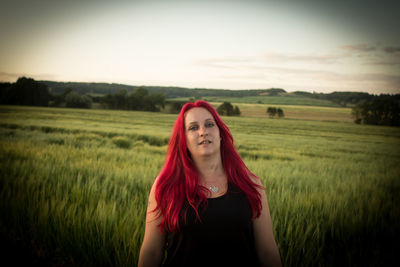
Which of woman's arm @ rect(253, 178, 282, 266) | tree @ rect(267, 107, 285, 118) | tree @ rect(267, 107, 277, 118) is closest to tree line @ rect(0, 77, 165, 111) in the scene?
tree @ rect(267, 107, 277, 118)

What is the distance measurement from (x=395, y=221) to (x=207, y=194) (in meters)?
2.73

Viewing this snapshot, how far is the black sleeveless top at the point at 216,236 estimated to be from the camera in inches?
52.0

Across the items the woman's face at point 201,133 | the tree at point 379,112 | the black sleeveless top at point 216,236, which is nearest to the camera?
the black sleeveless top at point 216,236

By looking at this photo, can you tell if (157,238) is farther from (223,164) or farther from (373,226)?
(373,226)

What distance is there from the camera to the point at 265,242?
1.45 metres

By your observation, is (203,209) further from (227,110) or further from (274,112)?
(274,112)

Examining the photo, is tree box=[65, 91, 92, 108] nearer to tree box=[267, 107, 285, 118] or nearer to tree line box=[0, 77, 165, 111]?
tree line box=[0, 77, 165, 111]

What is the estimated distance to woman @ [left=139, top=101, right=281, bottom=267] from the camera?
1.33 m

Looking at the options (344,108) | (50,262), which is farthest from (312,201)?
(344,108)

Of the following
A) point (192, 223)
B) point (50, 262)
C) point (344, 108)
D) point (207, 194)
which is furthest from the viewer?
point (344, 108)

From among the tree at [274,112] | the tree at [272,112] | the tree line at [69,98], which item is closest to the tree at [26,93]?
the tree line at [69,98]

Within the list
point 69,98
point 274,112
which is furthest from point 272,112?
point 69,98

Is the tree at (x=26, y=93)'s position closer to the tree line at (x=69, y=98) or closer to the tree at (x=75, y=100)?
the tree line at (x=69, y=98)

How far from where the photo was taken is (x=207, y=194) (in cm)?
141
